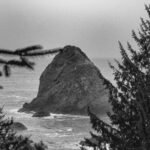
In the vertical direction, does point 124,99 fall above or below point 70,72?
below

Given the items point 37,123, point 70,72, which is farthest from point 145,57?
point 70,72

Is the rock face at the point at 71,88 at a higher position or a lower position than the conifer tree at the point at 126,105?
higher

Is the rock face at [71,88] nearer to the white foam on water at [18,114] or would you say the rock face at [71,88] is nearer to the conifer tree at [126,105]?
the white foam on water at [18,114]

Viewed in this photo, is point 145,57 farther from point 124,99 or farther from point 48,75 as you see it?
point 48,75

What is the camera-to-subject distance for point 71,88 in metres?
89.7

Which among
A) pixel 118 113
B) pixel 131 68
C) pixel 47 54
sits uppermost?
pixel 131 68

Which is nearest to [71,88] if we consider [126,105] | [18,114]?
[18,114]

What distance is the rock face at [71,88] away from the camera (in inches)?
3356

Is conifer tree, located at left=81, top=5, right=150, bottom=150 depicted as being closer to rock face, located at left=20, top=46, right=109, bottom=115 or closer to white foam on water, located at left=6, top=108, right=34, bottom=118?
white foam on water, located at left=6, top=108, right=34, bottom=118

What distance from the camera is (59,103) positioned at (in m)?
86.9

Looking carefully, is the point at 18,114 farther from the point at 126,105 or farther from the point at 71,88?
the point at 126,105

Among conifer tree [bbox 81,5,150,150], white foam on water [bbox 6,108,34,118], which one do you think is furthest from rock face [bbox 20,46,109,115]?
conifer tree [bbox 81,5,150,150]

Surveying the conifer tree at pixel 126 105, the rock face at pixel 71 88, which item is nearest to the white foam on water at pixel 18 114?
the rock face at pixel 71 88

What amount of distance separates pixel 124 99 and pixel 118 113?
78 cm
